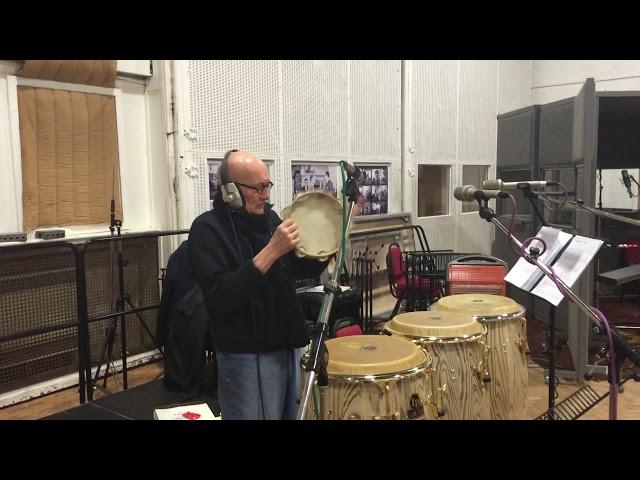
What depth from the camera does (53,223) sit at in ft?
13.8

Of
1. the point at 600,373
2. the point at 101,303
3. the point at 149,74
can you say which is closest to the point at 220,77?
the point at 149,74

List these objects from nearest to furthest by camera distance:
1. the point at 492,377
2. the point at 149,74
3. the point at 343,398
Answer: the point at 343,398 < the point at 492,377 < the point at 149,74

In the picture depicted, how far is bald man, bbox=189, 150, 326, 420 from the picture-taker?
1875 mm

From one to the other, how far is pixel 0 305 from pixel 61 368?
2.64 feet

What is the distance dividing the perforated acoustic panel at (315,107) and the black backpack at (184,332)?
2.19 meters

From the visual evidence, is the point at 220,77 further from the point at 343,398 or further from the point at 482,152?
the point at 482,152

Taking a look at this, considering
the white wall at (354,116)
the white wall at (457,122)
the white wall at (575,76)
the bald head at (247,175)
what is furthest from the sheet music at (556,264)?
the white wall at (575,76)

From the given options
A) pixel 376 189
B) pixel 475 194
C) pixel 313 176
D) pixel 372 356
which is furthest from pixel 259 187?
pixel 376 189

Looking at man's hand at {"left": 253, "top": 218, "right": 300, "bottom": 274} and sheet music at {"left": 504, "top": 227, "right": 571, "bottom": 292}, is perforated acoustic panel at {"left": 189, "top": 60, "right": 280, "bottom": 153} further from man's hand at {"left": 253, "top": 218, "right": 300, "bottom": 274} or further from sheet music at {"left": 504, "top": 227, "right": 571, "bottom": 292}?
man's hand at {"left": 253, "top": 218, "right": 300, "bottom": 274}

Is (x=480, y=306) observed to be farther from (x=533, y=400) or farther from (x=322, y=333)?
(x=322, y=333)

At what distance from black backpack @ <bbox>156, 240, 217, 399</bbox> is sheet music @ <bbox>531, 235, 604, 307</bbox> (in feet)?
7.09

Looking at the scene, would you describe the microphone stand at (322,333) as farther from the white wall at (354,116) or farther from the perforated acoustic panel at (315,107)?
the perforated acoustic panel at (315,107)

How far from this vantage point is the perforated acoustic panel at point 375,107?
6242 millimetres

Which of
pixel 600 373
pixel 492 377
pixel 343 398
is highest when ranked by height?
pixel 343 398
